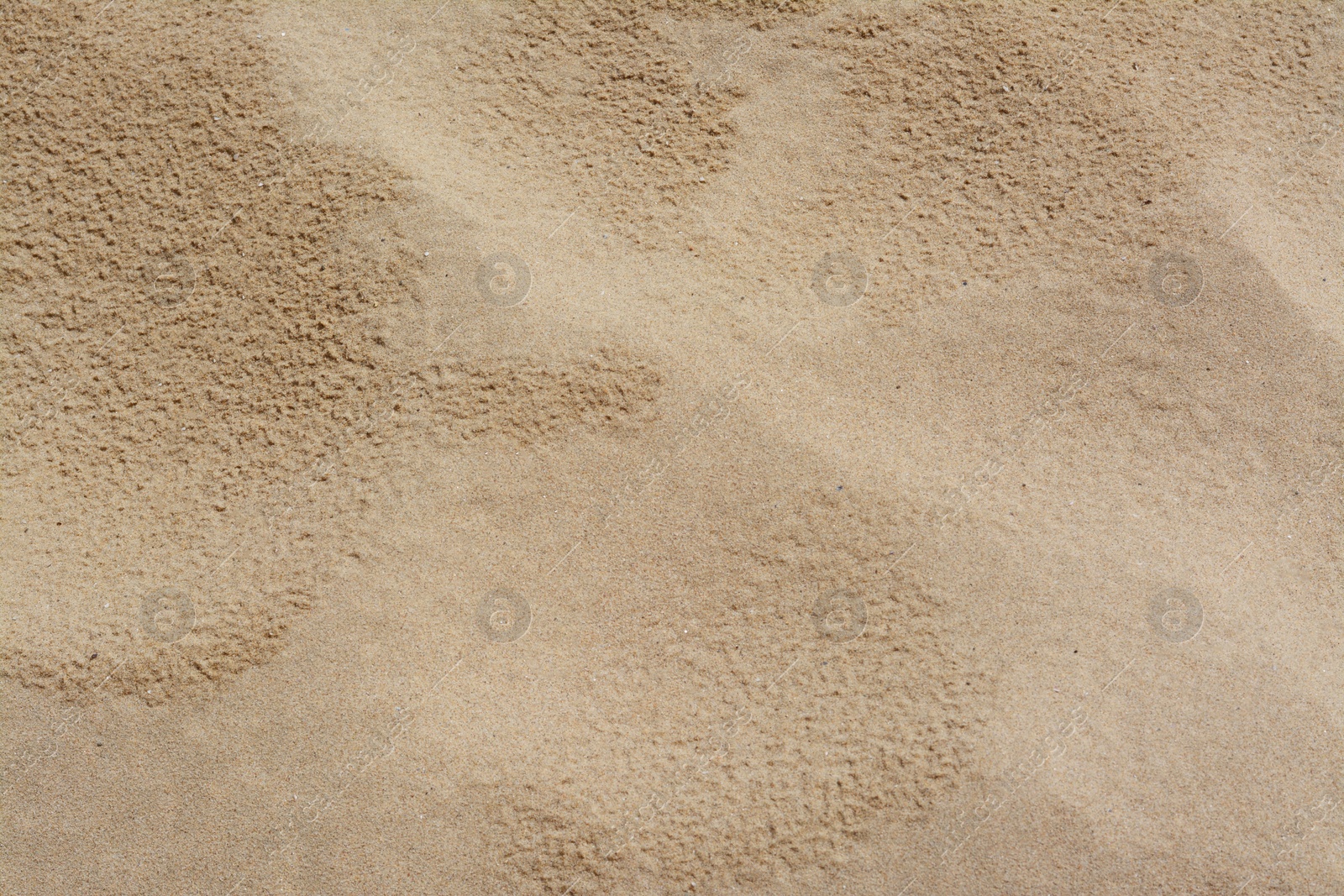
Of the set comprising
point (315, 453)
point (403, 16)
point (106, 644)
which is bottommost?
point (106, 644)

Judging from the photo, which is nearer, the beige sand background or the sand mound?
the beige sand background

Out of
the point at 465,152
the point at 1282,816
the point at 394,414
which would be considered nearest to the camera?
the point at 1282,816

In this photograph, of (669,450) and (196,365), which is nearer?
(669,450)

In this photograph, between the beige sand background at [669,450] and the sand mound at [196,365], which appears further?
the sand mound at [196,365]

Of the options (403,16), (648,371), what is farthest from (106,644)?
(403,16)

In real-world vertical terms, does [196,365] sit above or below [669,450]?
below

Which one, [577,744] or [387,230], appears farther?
[387,230]

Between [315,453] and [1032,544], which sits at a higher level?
[1032,544]

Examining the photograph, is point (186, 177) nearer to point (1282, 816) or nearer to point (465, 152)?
point (465, 152)
